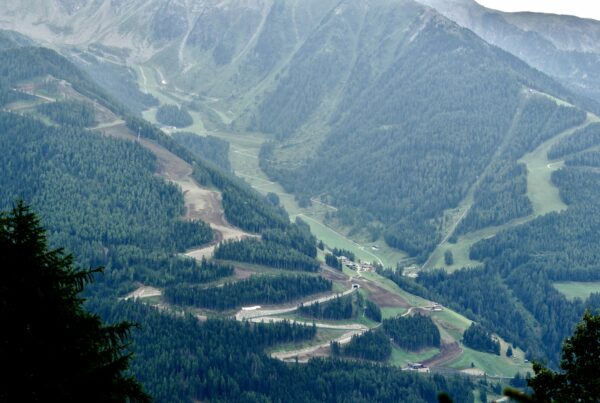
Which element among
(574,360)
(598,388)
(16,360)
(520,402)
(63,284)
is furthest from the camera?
(574,360)

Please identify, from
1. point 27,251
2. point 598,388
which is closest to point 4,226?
point 27,251

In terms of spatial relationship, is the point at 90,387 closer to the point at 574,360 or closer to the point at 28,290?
the point at 28,290

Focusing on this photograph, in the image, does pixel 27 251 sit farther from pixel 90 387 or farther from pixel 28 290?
pixel 90 387

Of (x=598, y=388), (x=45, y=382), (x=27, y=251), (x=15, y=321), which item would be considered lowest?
(x=598, y=388)

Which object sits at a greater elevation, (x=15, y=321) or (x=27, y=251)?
(x=27, y=251)

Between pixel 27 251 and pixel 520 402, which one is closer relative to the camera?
pixel 520 402

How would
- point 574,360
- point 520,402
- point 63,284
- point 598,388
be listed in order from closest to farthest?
point 520,402
point 63,284
point 598,388
point 574,360
